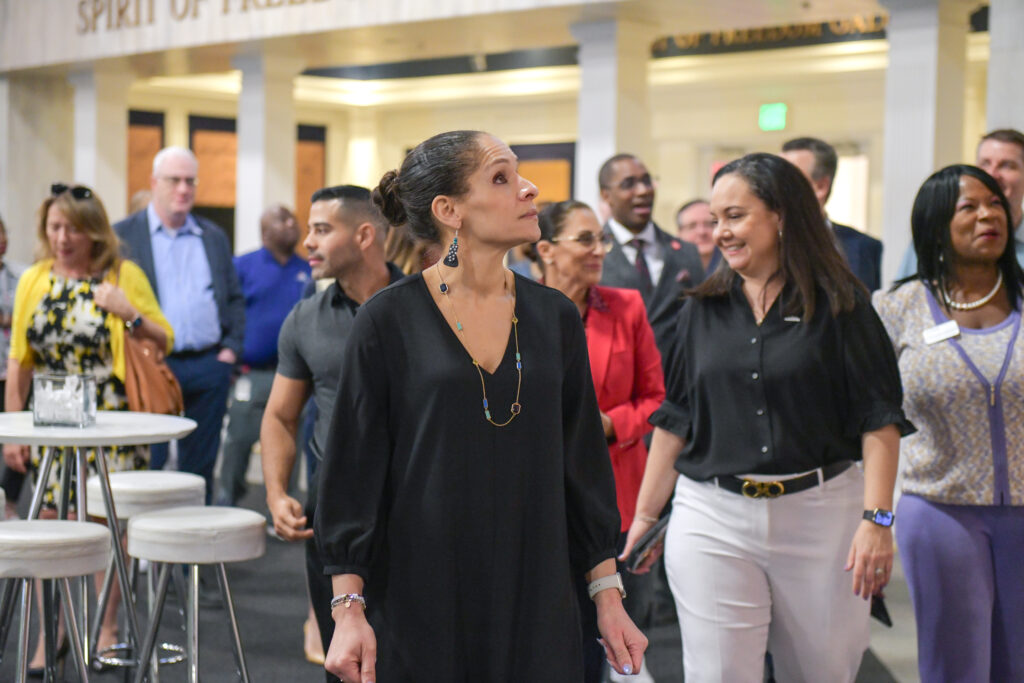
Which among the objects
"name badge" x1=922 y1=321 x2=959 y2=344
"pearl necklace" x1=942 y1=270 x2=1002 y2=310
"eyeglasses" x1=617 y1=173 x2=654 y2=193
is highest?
"eyeglasses" x1=617 y1=173 x2=654 y2=193

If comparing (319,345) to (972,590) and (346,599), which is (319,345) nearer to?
(346,599)

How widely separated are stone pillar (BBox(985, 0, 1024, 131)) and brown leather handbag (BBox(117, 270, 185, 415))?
4558mm

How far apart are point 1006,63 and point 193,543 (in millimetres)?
5089

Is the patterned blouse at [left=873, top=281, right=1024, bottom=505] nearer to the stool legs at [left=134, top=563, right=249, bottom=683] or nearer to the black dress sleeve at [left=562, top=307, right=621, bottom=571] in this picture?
the black dress sleeve at [left=562, top=307, right=621, bottom=571]

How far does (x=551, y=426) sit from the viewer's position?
7.06 feet

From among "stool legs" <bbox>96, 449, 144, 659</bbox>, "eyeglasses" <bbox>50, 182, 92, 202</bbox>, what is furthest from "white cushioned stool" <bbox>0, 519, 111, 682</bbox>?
"eyeglasses" <bbox>50, 182, 92, 202</bbox>

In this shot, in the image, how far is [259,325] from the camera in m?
7.07

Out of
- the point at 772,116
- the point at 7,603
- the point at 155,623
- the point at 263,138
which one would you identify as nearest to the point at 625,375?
the point at 155,623

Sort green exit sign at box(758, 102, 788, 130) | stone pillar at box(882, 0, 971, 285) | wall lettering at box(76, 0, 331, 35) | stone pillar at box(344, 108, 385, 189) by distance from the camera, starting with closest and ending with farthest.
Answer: stone pillar at box(882, 0, 971, 285) < wall lettering at box(76, 0, 331, 35) < green exit sign at box(758, 102, 788, 130) < stone pillar at box(344, 108, 385, 189)

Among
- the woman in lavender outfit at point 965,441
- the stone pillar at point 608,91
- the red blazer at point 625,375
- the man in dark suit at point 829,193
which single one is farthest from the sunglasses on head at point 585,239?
the stone pillar at point 608,91

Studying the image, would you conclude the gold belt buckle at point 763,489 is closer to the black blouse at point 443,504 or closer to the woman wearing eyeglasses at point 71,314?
the black blouse at point 443,504

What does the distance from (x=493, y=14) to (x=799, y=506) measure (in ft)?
20.8

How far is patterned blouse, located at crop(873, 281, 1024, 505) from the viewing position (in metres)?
3.07

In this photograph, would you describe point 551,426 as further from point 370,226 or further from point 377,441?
point 370,226
